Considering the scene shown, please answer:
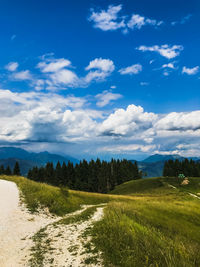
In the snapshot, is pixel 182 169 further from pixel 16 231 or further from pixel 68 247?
pixel 16 231

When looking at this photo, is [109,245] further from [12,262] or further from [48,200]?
[48,200]

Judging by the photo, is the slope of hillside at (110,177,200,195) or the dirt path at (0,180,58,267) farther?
the slope of hillside at (110,177,200,195)

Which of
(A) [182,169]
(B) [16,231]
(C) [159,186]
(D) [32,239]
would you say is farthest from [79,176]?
(D) [32,239]

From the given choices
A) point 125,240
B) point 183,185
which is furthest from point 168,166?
point 125,240

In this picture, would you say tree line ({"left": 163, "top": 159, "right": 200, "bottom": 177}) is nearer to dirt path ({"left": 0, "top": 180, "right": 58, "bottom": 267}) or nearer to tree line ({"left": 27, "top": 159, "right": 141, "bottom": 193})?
tree line ({"left": 27, "top": 159, "right": 141, "bottom": 193})

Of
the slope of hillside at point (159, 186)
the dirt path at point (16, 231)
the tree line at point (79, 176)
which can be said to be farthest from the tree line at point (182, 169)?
the dirt path at point (16, 231)

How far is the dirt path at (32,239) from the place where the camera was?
27.2ft

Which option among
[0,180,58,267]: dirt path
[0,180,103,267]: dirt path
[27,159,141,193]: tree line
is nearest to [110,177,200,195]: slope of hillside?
[27,159,141,193]: tree line

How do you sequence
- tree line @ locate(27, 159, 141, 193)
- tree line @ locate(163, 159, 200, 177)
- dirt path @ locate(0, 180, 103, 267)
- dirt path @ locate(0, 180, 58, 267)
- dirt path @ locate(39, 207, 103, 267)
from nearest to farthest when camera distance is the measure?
dirt path @ locate(39, 207, 103, 267) → dirt path @ locate(0, 180, 103, 267) → dirt path @ locate(0, 180, 58, 267) → tree line @ locate(27, 159, 141, 193) → tree line @ locate(163, 159, 200, 177)

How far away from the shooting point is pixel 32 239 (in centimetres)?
1094

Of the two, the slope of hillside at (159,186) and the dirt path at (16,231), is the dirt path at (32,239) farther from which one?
the slope of hillside at (159,186)

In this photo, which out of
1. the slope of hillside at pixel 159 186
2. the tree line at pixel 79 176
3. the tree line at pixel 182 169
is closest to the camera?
the slope of hillside at pixel 159 186

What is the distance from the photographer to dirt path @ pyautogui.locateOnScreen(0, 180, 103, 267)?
8.28 metres

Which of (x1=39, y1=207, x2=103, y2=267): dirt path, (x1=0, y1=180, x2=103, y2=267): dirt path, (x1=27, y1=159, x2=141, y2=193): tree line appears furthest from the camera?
(x1=27, y1=159, x2=141, y2=193): tree line
